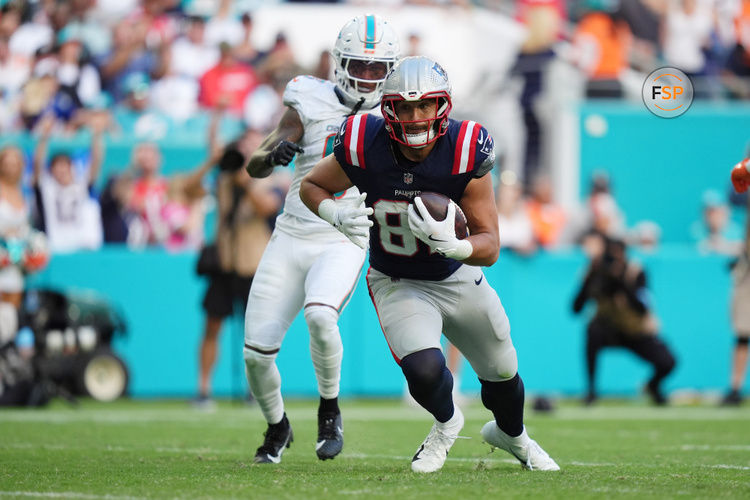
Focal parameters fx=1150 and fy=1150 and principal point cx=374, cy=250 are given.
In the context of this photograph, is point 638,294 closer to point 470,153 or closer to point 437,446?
point 437,446

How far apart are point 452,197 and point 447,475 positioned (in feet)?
3.51

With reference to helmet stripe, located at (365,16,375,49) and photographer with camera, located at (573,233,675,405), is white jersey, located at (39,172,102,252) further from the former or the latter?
helmet stripe, located at (365,16,375,49)

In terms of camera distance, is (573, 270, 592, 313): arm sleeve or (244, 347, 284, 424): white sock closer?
(244, 347, 284, 424): white sock

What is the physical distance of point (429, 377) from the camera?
4320mm

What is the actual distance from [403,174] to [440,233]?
380 millimetres

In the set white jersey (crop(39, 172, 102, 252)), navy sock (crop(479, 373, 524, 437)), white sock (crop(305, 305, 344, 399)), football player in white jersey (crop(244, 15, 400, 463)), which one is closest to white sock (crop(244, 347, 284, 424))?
football player in white jersey (crop(244, 15, 400, 463))

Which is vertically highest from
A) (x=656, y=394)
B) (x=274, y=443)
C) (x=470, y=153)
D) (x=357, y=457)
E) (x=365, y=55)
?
(x=365, y=55)

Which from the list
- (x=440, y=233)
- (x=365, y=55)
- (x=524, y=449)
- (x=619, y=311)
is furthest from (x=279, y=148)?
(x=619, y=311)

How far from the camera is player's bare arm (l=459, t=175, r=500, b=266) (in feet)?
14.0

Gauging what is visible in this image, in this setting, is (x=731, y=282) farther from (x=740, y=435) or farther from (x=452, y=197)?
(x=452, y=197)

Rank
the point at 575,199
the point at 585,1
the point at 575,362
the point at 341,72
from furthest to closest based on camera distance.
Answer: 1. the point at 585,1
2. the point at 575,199
3. the point at 575,362
4. the point at 341,72

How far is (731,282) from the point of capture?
10617mm

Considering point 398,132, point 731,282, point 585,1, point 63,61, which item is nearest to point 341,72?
point 398,132

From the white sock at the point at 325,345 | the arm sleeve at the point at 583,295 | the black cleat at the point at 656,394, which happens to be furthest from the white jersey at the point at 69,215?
the white sock at the point at 325,345
